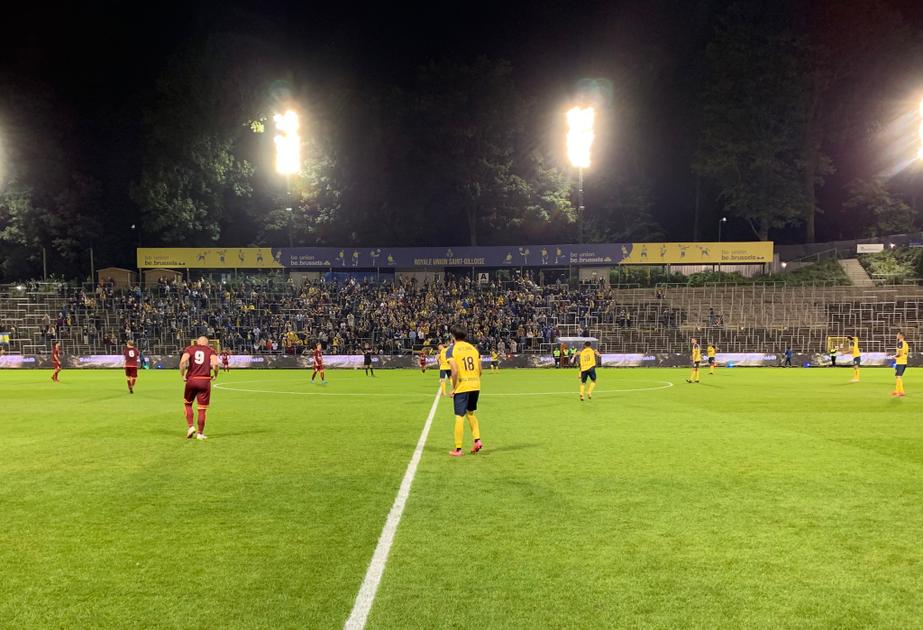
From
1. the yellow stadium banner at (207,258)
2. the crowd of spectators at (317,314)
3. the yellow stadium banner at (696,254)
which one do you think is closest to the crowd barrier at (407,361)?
the crowd of spectators at (317,314)

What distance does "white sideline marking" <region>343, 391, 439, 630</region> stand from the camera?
16.9 feet

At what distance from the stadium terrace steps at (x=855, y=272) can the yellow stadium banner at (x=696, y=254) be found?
7.41 metres

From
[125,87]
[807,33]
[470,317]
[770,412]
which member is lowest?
[770,412]

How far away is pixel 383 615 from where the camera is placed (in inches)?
203

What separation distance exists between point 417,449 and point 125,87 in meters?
63.6

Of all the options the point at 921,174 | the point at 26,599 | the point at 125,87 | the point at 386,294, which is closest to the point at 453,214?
the point at 386,294

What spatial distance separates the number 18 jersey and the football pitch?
1.35 metres

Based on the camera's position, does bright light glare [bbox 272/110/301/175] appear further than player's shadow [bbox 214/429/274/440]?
Yes

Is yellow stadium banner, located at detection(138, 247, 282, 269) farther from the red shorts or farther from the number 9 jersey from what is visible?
the number 9 jersey

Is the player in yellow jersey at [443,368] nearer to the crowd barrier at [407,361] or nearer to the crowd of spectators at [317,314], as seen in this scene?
the crowd barrier at [407,361]

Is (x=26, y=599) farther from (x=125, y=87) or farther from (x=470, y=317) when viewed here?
(x=125, y=87)

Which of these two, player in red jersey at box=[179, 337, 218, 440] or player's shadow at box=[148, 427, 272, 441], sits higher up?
player in red jersey at box=[179, 337, 218, 440]

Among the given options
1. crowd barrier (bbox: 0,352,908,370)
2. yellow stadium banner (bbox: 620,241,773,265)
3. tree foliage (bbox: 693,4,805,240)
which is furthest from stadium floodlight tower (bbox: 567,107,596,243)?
tree foliage (bbox: 693,4,805,240)

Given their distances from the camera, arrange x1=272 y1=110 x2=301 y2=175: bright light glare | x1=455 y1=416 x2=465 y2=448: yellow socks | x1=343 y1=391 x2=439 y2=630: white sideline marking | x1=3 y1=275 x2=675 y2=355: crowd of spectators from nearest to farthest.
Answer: x1=343 y1=391 x2=439 y2=630: white sideline marking, x1=455 y1=416 x2=465 y2=448: yellow socks, x1=3 y1=275 x2=675 y2=355: crowd of spectators, x1=272 y1=110 x2=301 y2=175: bright light glare
